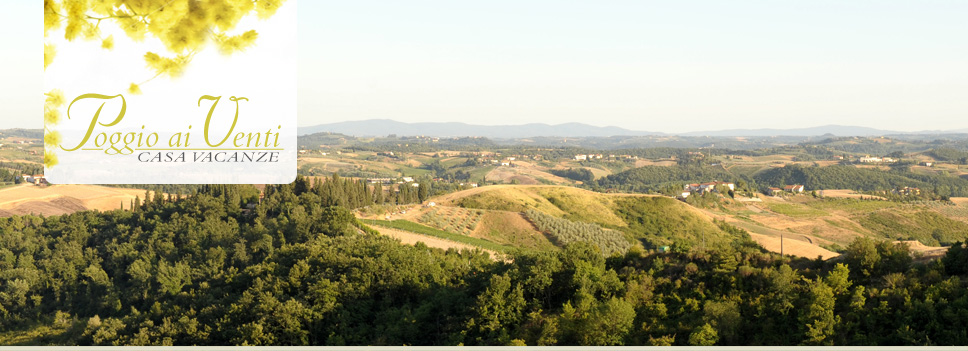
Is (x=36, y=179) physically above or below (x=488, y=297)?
below

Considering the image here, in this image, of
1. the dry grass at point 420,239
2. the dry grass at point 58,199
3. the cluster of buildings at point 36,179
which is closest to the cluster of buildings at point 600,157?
the dry grass at point 58,199

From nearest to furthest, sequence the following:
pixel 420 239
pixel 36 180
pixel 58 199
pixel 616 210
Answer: pixel 420 239 → pixel 616 210 → pixel 58 199 → pixel 36 180

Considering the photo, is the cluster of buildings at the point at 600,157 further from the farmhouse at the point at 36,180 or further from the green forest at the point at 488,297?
the green forest at the point at 488,297

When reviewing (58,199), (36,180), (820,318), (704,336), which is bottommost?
(58,199)

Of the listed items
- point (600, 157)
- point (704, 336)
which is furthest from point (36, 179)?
point (600, 157)

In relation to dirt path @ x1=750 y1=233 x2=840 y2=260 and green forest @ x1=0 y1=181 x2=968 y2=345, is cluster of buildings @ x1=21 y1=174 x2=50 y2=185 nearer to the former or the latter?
green forest @ x1=0 y1=181 x2=968 y2=345

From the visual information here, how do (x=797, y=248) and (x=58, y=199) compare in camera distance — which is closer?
(x=797, y=248)

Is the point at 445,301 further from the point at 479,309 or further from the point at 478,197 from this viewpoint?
the point at 478,197

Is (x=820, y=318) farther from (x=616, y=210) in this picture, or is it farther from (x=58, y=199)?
(x=58, y=199)

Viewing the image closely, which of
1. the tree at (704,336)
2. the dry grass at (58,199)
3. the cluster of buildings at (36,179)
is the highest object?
the tree at (704,336)

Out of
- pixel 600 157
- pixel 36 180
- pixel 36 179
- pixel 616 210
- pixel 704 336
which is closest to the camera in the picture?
pixel 704 336
